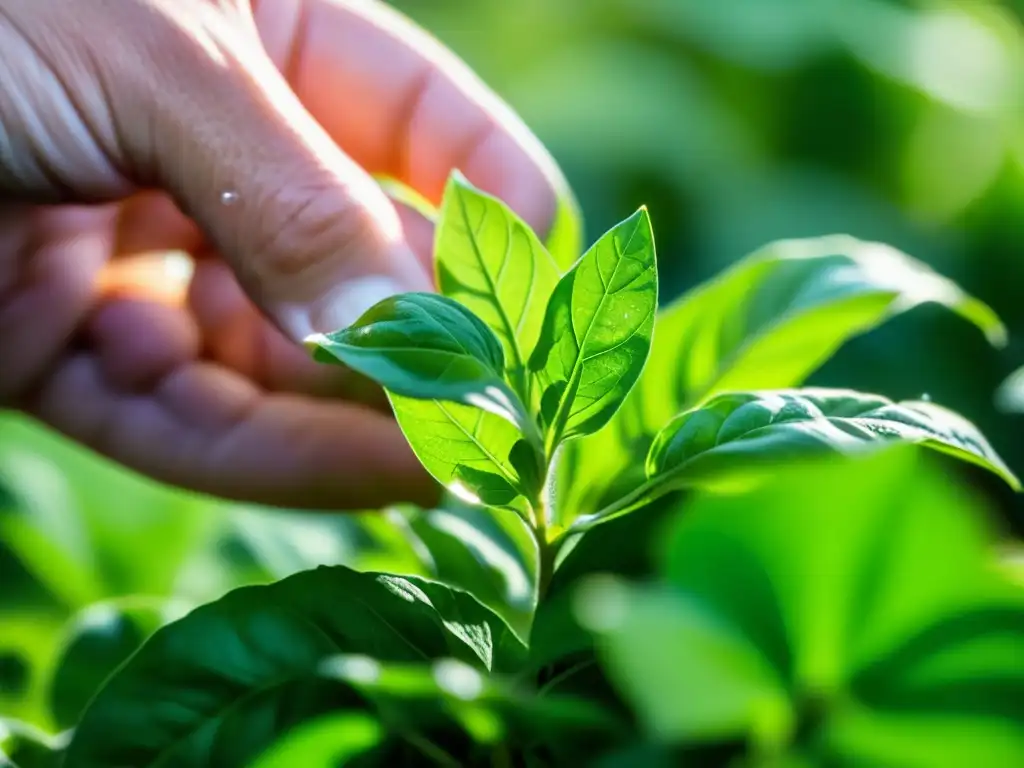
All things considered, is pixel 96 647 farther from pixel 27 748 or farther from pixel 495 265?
pixel 495 265

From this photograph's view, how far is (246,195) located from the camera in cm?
62

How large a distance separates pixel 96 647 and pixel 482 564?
0.21 meters

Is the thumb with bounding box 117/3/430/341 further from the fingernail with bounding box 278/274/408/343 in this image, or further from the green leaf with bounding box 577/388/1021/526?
the green leaf with bounding box 577/388/1021/526

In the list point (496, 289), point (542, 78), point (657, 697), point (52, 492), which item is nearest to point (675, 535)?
point (657, 697)

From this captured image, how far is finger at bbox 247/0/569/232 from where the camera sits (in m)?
0.79

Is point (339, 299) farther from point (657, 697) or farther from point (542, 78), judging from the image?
point (542, 78)

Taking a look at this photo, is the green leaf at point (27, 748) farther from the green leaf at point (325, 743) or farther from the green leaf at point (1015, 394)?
the green leaf at point (1015, 394)

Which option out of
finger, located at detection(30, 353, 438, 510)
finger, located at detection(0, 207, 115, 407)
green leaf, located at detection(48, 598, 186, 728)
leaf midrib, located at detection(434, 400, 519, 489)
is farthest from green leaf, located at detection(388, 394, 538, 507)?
finger, located at detection(0, 207, 115, 407)

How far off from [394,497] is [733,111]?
3.38ft

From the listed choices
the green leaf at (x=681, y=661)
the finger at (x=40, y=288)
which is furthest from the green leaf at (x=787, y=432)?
the finger at (x=40, y=288)

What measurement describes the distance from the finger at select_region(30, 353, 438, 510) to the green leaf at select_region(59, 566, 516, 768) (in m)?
0.40

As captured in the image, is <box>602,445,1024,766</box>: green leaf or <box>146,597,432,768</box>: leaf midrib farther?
<box>146,597,432,768</box>: leaf midrib

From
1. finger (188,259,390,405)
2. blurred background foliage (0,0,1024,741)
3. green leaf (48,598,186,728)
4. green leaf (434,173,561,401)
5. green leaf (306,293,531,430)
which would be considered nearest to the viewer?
green leaf (306,293,531,430)

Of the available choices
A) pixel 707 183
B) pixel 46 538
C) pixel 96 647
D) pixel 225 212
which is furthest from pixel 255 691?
pixel 707 183
